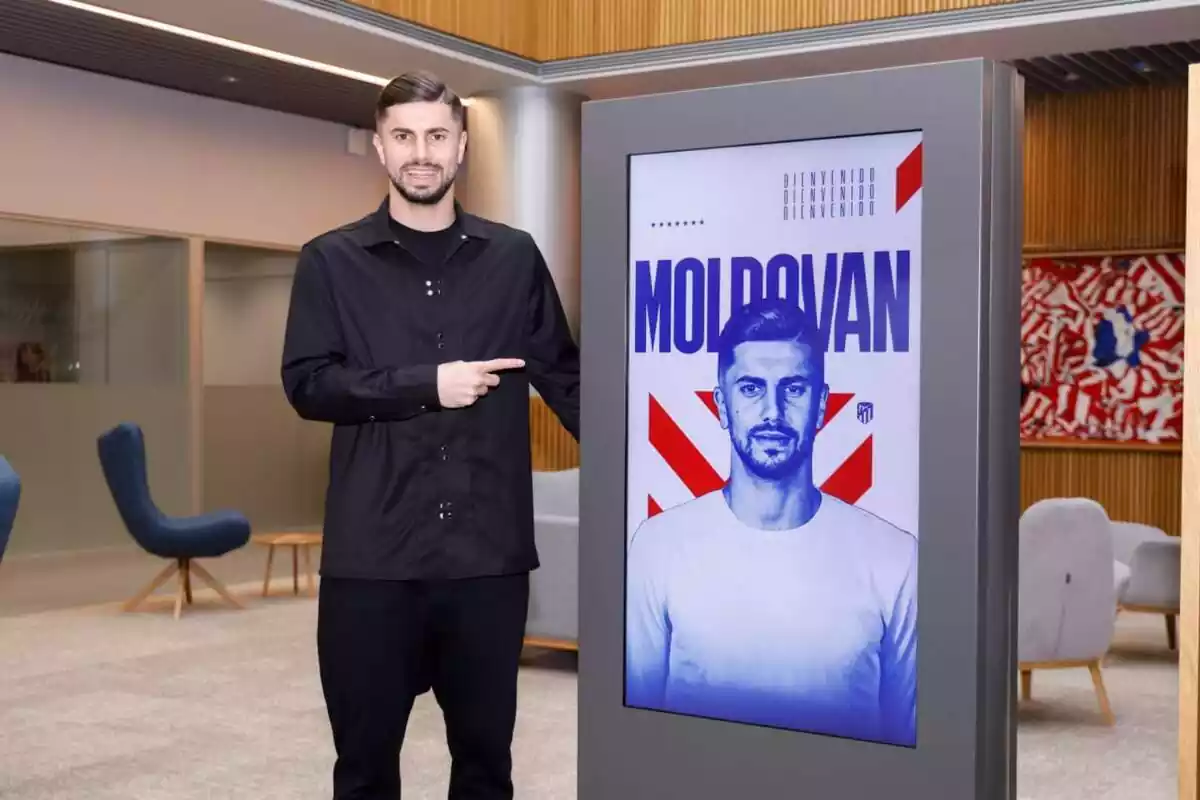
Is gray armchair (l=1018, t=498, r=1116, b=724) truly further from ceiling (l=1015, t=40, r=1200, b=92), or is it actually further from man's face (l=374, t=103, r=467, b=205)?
ceiling (l=1015, t=40, r=1200, b=92)

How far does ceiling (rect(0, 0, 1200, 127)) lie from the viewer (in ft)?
24.1

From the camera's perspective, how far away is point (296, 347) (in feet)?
8.12

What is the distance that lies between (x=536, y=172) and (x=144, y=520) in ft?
10.2

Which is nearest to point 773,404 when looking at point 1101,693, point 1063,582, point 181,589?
point 1063,582

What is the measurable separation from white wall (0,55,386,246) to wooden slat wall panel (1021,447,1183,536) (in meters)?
5.84

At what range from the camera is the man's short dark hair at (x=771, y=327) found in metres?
1.68

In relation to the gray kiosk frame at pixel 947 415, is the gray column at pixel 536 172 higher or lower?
higher

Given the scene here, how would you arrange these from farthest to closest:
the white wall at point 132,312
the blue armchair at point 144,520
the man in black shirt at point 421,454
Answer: the white wall at point 132,312
the blue armchair at point 144,520
the man in black shirt at point 421,454

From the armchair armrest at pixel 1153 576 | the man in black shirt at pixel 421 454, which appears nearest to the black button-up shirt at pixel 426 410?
the man in black shirt at pixel 421 454

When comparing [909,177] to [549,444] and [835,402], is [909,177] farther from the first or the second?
[549,444]

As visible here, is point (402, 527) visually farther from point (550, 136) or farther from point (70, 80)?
point (70, 80)

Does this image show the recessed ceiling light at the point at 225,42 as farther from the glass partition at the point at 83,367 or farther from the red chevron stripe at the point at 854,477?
the red chevron stripe at the point at 854,477

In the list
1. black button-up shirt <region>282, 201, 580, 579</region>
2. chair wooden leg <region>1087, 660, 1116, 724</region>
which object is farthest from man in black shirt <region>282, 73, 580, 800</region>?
chair wooden leg <region>1087, 660, 1116, 724</region>

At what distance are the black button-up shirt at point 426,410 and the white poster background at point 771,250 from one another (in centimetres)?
65
